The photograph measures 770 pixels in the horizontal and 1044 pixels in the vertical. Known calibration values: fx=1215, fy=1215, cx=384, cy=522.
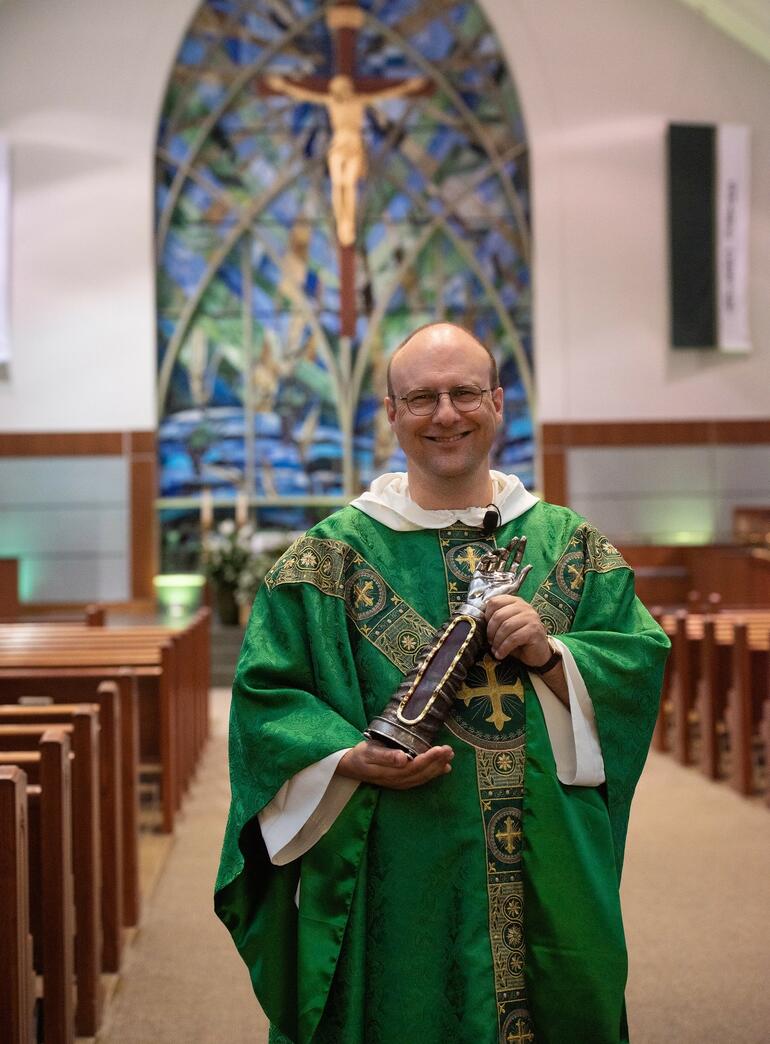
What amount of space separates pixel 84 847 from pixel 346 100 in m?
8.91

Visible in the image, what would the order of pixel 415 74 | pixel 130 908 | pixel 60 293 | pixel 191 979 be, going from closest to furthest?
pixel 191 979, pixel 130 908, pixel 60 293, pixel 415 74

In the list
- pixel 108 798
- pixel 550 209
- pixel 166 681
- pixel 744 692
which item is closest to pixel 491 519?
pixel 108 798

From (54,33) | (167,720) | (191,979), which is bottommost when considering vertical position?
(191,979)

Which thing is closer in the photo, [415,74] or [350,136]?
[350,136]

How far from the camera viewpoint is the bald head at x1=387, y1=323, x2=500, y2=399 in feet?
6.66

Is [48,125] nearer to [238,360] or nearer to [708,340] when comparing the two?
[238,360]

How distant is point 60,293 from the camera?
1198 cm

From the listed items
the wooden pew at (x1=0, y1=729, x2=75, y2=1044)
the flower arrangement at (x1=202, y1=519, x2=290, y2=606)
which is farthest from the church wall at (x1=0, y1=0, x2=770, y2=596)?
the wooden pew at (x1=0, y1=729, x2=75, y2=1044)

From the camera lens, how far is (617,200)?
1235 centimetres

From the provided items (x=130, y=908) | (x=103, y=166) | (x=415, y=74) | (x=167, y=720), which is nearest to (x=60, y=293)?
(x=103, y=166)

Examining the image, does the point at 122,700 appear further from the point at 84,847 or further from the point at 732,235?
the point at 732,235

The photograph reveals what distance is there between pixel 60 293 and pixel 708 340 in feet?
21.2

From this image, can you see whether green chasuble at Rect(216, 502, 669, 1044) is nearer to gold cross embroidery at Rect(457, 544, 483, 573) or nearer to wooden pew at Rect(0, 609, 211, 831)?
gold cross embroidery at Rect(457, 544, 483, 573)

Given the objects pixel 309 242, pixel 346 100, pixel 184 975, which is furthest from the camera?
pixel 309 242
